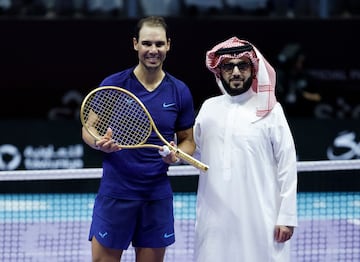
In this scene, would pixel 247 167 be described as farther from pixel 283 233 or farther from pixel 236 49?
pixel 236 49

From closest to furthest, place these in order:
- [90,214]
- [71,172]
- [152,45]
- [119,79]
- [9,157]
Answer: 1. [152,45]
2. [119,79]
3. [71,172]
4. [90,214]
5. [9,157]

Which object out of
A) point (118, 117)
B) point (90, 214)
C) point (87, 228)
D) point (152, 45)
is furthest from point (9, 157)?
point (152, 45)

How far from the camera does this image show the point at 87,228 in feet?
28.7

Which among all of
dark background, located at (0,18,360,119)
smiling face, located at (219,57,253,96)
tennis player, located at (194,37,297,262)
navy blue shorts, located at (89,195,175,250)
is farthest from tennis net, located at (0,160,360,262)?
dark background, located at (0,18,360,119)

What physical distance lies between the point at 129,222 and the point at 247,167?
0.67 m

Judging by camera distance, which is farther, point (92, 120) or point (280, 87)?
point (280, 87)

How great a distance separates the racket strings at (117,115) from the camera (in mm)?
5145

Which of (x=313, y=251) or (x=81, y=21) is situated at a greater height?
(x=81, y=21)

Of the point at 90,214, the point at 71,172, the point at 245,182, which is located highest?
the point at 245,182

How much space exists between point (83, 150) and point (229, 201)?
5.59 metres

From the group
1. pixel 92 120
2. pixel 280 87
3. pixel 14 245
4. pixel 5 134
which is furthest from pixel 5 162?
pixel 92 120

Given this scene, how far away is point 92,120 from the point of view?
16.9 feet

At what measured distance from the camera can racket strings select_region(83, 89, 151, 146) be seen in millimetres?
5145

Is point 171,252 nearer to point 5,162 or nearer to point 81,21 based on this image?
point 5,162
